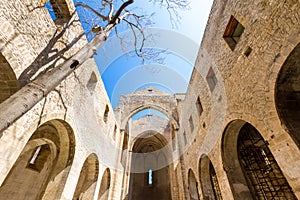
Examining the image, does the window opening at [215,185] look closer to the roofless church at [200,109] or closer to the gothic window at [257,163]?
the roofless church at [200,109]

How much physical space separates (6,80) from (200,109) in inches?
284

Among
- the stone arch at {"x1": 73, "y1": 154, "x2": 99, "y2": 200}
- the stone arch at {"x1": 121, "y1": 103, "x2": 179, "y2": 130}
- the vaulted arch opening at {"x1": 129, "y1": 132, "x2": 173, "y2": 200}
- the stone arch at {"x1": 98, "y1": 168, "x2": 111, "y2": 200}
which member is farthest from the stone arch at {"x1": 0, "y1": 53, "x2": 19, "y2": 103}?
the vaulted arch opening at {"x1": 129, "y1": 132, "x2": 173, "y2": 200}

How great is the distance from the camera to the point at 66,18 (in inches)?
201

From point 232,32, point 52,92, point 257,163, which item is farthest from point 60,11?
point 257,163

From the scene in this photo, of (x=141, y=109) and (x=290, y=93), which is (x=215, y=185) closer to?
(x=290, y=93)

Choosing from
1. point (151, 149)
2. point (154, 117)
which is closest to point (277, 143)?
point (154, 117)

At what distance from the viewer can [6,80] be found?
3238 millimetres

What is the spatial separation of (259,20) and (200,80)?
3875 millimetres

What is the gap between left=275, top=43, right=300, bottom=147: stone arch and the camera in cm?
265

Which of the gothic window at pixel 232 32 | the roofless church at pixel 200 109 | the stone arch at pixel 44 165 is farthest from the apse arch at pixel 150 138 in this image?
the gothic window at pixel 232 32

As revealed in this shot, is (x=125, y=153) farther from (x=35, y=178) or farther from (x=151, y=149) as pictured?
(x=151, y=149)

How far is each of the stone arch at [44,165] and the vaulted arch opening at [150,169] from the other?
31.4 ft

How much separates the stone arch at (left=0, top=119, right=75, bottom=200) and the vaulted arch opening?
31.4 ft

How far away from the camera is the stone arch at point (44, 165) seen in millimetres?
4770
